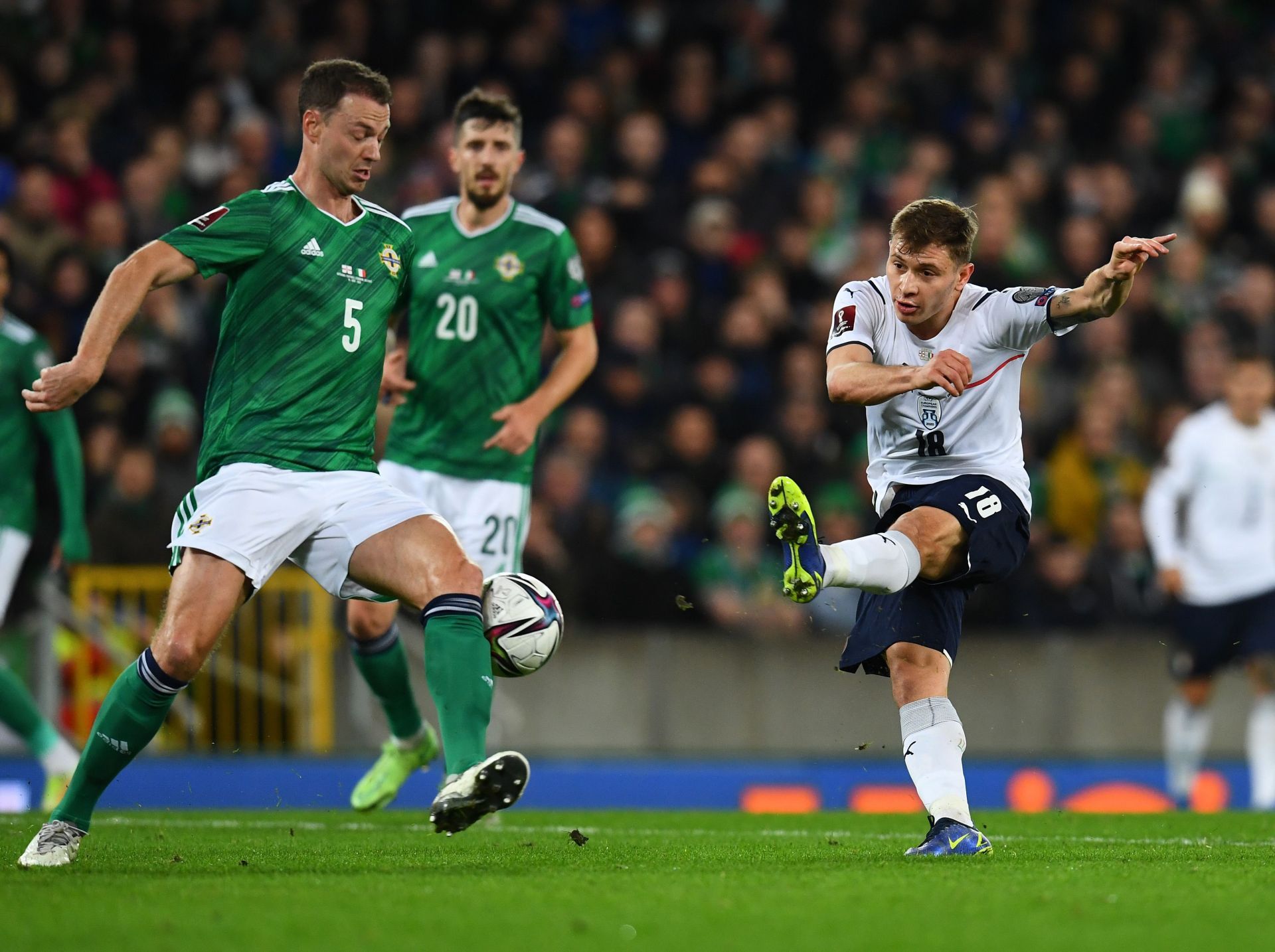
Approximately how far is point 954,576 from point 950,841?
2.85 feet

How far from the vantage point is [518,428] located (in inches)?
296

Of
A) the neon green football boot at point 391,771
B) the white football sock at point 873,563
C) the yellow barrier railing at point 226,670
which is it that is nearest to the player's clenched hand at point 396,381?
the neon green football boot at point 391,771

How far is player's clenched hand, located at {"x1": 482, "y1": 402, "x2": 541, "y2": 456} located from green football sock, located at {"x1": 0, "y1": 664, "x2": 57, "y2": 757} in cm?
282

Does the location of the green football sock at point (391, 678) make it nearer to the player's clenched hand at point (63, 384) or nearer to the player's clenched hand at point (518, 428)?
the player's clenched hand at point (518, 428)

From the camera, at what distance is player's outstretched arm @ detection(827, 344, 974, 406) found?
560 centimetres

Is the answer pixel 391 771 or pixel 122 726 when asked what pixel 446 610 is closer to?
pixel 122 726

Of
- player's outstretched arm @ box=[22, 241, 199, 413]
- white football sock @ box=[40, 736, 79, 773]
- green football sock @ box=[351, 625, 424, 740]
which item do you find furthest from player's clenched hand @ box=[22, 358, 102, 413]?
white football sock @ box=[40, 736, 79, 773]

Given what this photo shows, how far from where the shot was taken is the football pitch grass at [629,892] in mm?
4105

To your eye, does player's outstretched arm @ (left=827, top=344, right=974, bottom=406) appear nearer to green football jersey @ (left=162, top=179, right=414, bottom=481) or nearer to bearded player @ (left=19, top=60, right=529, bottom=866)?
bearded player @ (left=19, top=60, right=529, bottom=866)

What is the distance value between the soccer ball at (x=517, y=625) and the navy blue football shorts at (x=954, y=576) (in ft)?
3.52

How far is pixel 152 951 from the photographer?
391 centimetres

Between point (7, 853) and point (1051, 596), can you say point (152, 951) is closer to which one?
point (7, 853)

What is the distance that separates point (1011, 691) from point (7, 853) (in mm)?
7729

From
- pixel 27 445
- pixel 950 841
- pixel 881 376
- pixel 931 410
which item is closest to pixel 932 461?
pixel 931 410
